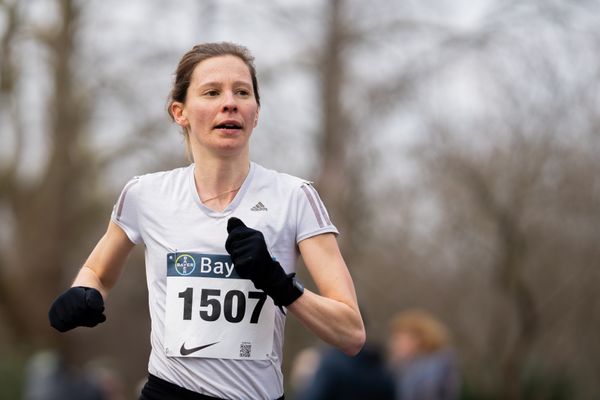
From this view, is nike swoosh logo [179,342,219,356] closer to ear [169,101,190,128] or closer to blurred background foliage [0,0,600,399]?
ear [169,101,190,128]

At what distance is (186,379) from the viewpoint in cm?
355

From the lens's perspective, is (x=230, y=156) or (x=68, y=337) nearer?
(x=230, y=156)

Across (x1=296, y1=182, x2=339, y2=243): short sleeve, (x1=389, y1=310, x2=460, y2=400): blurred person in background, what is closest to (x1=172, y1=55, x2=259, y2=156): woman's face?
(x1=296, y1=182, x2=339, y2=243): short sleeve

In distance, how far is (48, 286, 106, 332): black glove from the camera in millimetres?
3580

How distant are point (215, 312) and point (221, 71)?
83 centimetres

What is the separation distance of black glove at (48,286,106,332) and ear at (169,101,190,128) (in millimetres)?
677

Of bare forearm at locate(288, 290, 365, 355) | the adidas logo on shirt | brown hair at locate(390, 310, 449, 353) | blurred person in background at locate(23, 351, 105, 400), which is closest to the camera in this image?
bare forearm at locate(288, 290, 365, 355)

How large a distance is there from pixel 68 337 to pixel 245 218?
15274mm

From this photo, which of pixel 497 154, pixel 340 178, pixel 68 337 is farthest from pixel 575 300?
pixel 68 337

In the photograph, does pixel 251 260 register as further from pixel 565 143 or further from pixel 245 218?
pixel 565 143

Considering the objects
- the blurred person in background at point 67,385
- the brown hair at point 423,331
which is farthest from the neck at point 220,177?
the blurred person in background at point 67,385

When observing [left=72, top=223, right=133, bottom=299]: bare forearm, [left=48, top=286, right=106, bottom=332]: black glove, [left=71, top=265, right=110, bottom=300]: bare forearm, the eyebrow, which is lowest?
[left=48, top=286, right=106, bottom=332]: black glove

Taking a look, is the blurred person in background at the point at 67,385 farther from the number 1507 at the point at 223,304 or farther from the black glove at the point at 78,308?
the number 1507 at the point at 223,304

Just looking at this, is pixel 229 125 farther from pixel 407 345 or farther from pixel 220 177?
pixel 407 345
